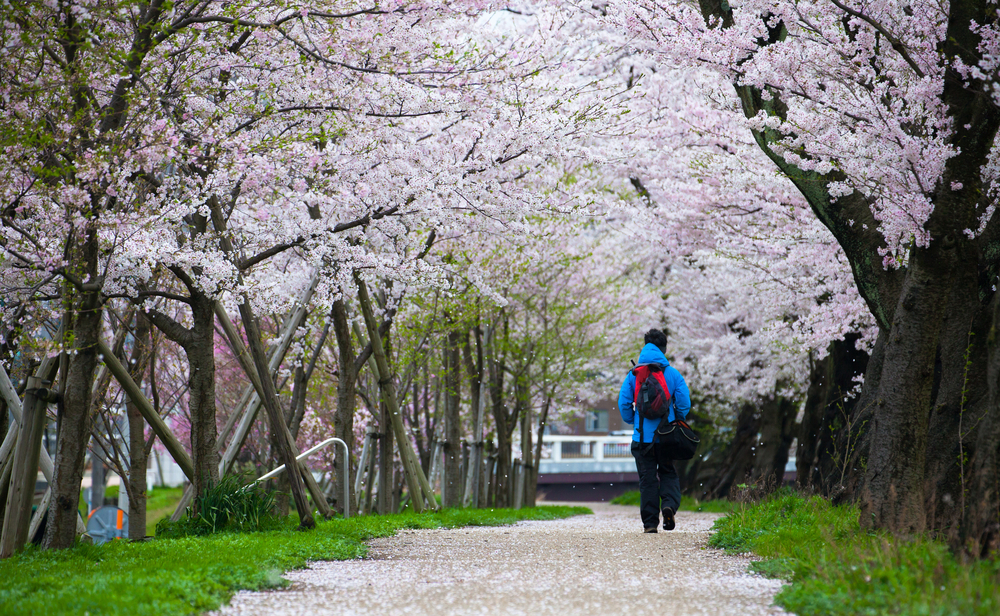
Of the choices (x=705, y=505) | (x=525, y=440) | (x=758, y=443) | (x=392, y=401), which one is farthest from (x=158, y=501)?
(x=392, y=401)

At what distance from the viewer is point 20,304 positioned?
7.87 metres

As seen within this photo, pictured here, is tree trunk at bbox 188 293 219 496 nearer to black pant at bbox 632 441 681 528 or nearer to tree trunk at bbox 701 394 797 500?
black pant at bbox 632 441 681 528

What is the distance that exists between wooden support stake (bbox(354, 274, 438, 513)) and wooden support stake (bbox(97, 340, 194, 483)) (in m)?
2.87

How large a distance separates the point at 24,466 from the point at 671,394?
5471mm

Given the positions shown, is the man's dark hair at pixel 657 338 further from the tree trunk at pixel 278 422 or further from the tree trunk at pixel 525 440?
the tree trunk at pixel 525 440

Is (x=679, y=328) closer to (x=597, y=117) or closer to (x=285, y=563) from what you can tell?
(x=597, y=117)

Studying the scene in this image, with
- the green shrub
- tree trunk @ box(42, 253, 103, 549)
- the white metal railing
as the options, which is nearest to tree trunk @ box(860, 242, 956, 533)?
the green shrub

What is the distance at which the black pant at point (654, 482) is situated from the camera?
28.8 ft

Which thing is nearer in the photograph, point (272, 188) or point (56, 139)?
point (56, 139)

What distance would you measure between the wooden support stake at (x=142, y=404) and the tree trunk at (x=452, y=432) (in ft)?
23.3

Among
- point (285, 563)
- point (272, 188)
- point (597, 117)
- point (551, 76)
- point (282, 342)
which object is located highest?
point (551, 76)

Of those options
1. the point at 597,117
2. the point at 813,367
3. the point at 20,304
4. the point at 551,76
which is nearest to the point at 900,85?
the point at 597,117

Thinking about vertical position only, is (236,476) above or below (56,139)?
below

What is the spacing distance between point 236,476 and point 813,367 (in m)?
10.9
